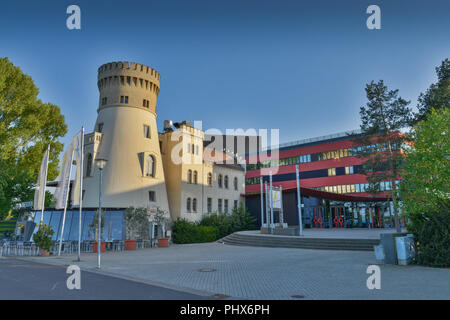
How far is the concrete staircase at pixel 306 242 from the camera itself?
19.7m

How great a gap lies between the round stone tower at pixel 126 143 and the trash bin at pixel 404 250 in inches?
865

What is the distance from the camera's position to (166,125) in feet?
126

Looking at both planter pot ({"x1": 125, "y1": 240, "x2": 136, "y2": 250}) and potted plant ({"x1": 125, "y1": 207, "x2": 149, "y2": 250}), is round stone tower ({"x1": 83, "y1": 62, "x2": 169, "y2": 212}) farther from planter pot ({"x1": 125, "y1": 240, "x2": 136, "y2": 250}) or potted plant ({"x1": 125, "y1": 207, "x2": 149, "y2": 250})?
planter pot ({"x1": 125, "y1": 240, "x2": 136, "y2": 250})

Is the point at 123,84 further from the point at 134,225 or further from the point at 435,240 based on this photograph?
the point at 435,240

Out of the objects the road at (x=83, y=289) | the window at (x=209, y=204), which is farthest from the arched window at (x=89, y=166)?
the road at (x=83, y=289)

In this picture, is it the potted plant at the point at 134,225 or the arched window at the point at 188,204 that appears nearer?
the potted plant at the point at 134,225

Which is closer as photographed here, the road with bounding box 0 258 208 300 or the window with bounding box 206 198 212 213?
the road with bounding box 0 258 208 300

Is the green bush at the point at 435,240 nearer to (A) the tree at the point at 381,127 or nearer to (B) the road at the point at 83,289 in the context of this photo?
(B) the road at the point at 83,289

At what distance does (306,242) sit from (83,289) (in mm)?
16785

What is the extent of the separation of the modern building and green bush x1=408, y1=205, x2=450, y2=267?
19.5m

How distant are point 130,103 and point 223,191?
52.8 feet

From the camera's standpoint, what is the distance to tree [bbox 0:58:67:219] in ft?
84.5

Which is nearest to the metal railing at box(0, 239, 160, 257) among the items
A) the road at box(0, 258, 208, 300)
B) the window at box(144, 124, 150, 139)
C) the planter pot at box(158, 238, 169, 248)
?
the planter pot at box(158, 238, 169, 248)

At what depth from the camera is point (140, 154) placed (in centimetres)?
3008
